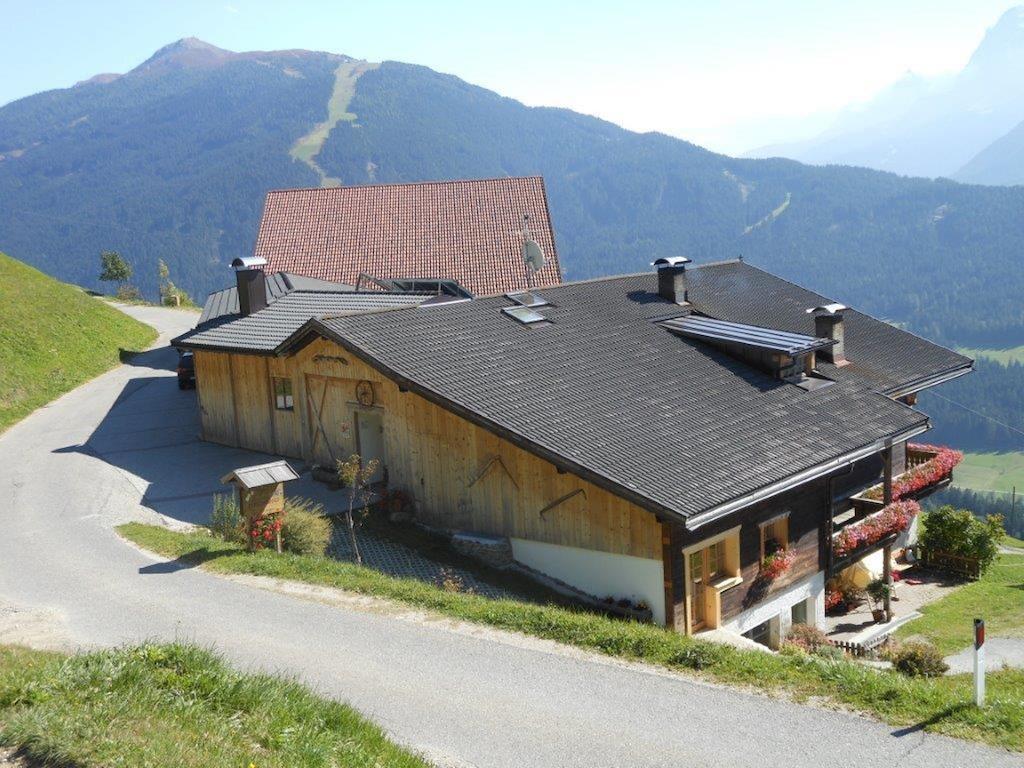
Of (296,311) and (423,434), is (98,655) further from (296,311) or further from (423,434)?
(296,311)

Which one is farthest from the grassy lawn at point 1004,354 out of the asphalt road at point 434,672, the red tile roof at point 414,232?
the asphalt road at point 434,672

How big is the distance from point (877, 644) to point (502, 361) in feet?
31.3

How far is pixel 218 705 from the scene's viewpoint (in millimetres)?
8234

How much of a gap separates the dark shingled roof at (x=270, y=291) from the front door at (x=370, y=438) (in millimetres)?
10013

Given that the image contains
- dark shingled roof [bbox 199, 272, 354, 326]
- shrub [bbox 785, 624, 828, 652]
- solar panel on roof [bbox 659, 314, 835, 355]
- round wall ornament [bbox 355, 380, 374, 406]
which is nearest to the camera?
shrub [bbox 785, 624, 828, 652]

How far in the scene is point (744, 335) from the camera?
20.5 metres

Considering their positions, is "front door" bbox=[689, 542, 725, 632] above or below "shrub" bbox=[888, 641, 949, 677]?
above

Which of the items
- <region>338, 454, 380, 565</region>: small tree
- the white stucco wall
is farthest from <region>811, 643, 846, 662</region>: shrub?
<region>338, 454, 380, 565</region>: small tree

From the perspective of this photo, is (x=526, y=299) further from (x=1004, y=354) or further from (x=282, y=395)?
(x=1004, y=354)

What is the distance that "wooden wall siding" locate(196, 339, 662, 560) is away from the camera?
1576 centimetres

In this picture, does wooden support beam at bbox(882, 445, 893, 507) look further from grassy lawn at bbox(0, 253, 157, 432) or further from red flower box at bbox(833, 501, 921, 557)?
grassy lawn at bbox(0, 253, 157, 432)

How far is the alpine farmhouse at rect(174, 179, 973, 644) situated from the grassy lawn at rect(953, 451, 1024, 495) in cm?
13580

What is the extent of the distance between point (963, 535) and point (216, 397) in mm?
20066

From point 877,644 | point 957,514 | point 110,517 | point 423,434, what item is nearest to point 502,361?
point 423,434
